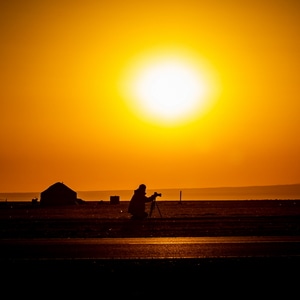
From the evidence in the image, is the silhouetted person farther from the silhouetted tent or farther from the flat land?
the silhouetted tent

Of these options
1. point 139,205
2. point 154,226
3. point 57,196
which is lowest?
point 154,226

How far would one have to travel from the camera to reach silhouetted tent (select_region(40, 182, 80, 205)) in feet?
279

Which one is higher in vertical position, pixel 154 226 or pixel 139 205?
pixel 139 205

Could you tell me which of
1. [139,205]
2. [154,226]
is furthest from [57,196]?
[154,226]

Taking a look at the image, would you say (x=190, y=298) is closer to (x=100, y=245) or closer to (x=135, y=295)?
(x=135, y=295)

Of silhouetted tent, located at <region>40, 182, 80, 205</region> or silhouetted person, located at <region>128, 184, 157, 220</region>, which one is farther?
silhouetted tent, located at <region>40, 182, 80, 205</region>

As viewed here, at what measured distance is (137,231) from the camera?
24.0m

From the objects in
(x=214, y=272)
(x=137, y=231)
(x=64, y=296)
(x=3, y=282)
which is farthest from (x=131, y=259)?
(x=137, y=231)

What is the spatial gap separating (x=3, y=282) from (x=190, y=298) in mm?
3476

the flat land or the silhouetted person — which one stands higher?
the silhouetted person

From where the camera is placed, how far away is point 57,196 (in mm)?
85562

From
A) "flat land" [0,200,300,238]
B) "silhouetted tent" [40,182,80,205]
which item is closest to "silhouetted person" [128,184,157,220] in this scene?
"flat land" [0,200,300,238]

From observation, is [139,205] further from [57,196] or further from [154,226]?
[57,196]

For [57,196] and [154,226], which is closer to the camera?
[154,226]
